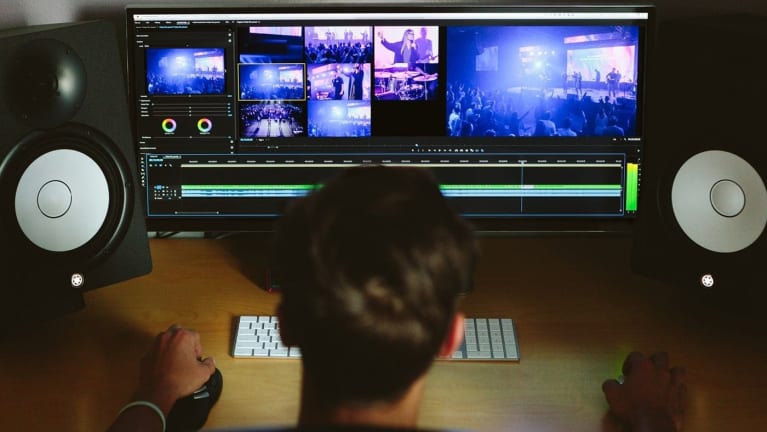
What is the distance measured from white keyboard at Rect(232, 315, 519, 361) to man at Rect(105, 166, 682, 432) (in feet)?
1.71

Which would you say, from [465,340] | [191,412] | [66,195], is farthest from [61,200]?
[465,340]

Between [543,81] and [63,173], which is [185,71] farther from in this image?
[543,81]

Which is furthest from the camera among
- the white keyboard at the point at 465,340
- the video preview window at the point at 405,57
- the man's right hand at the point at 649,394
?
the video preview window at the point at 405,57

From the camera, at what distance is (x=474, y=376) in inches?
48.8

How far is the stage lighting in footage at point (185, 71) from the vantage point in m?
1.43

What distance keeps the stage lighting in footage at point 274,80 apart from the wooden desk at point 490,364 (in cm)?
30

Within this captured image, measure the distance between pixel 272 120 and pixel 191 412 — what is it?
19.2 inches

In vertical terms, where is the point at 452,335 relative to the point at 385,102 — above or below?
below

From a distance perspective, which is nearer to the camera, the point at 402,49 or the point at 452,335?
the point at 452,335

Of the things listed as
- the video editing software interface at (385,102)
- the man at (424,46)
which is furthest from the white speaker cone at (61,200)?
the man at (424,46)

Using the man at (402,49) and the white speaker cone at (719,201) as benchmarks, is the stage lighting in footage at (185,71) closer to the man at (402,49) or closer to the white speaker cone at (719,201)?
the man at (402,49)

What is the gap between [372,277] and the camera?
2.22ft

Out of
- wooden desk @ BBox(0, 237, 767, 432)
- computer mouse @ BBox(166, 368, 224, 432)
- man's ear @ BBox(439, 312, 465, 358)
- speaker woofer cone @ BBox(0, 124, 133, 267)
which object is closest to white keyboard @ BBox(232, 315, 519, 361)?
wooden desk @ BBox(0, 237, 767, 432)

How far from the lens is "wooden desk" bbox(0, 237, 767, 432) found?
1.16 metres
